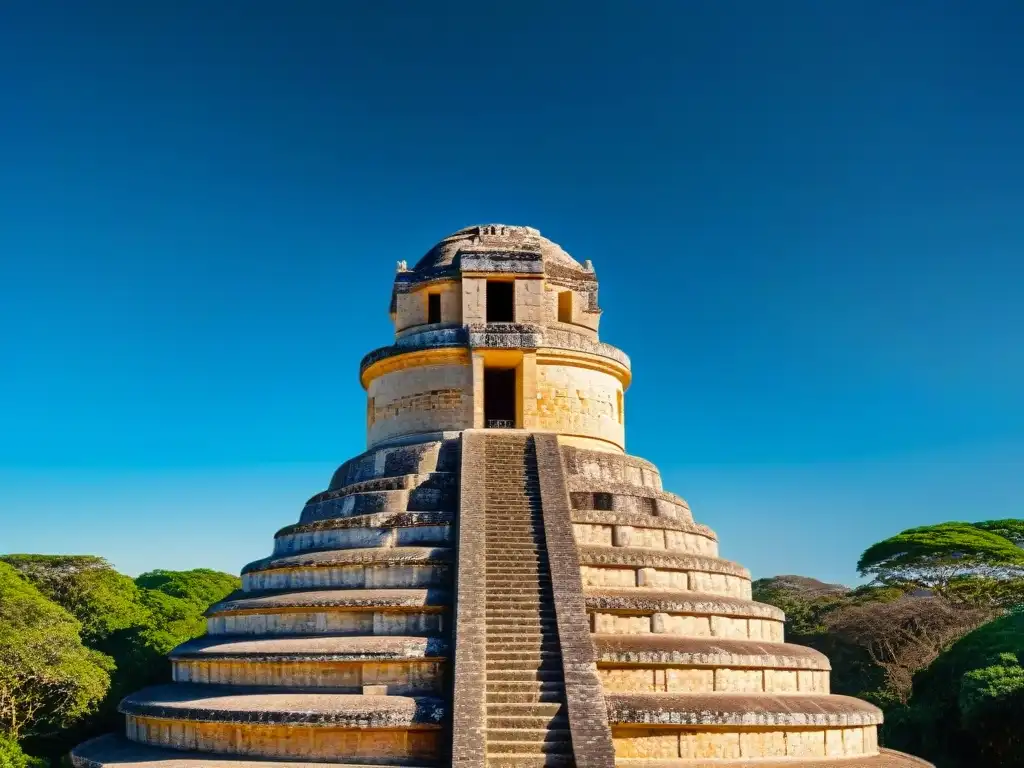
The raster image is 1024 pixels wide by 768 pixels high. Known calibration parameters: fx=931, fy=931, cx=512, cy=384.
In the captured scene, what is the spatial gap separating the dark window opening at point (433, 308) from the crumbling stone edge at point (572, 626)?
15.2 ft

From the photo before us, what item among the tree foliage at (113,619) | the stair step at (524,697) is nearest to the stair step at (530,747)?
the stair step at (524,697)

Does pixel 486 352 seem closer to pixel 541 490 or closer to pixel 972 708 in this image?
pixel 541 490

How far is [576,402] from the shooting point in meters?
20.1

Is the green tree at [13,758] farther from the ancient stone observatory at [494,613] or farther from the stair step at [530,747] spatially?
the stair step at [530,747]

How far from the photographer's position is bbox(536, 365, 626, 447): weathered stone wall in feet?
65.0

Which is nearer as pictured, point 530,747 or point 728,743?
point 530,747

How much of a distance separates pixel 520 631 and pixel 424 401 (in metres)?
6.93

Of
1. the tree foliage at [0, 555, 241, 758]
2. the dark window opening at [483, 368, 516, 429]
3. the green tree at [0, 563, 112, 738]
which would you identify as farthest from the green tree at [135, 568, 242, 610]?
the dark window opening at [483, 368, 516, 429]

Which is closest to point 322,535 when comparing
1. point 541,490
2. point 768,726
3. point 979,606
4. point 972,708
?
point 541,490

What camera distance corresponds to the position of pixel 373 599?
15258mm

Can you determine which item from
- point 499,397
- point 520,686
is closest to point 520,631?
point 520,686

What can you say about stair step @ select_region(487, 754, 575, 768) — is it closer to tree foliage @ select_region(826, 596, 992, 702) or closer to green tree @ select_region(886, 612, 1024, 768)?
green tree @ select_region(886, 612, 1024, 768)

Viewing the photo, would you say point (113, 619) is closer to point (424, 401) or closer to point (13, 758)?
point (13, 758)

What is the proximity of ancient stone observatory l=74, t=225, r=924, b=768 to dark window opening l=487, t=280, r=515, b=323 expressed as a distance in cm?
5
